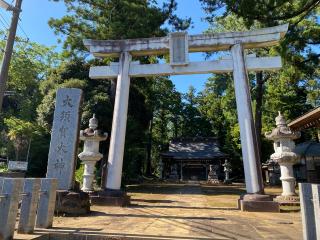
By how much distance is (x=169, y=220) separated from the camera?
736 centimetres

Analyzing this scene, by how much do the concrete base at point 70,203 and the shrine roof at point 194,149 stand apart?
26452 millimetres

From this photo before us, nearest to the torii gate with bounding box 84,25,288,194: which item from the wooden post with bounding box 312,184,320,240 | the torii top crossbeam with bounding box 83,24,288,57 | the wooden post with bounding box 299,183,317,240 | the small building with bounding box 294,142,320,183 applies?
the torii top crossbeam with bounding box 83,24,288,57

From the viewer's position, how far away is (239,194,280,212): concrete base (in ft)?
30.4

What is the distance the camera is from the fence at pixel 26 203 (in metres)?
4.70

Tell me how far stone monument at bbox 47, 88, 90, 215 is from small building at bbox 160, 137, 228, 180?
85.5 ft

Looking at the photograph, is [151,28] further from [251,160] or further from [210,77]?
[210,77]

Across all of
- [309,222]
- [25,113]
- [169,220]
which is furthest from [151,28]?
[25,113]

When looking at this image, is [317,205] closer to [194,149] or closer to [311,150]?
[311,150]

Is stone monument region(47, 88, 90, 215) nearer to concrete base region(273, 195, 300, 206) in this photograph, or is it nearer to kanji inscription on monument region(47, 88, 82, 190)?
kanji inscription on monument region(47, 88, 82, 190)

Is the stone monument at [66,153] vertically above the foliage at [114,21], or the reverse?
the foliage at [114,21]

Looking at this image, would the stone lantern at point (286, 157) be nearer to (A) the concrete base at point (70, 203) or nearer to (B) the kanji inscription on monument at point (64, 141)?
(A) the concrete base at point (70, 203)

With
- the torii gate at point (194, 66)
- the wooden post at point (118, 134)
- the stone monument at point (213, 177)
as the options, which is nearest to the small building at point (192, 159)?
the stone monument at point (213, 177)

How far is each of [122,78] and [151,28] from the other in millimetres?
7516

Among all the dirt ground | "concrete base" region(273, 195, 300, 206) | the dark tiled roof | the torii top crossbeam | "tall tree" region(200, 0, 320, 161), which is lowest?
the dirt ground
